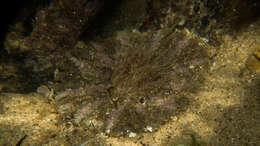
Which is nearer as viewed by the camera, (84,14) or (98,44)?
(84,14)

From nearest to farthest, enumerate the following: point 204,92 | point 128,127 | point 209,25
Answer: point 128,127, point 204,92, point 209,25

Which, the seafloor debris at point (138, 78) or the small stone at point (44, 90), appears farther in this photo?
the small stone at point (44, 90)

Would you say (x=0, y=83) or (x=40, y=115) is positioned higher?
(x=0, y=83)

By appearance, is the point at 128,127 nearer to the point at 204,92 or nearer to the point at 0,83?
the point at 204,92

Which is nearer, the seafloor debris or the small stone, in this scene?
the seafloor debris

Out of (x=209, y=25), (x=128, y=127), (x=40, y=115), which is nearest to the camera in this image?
(x=128, y=127)

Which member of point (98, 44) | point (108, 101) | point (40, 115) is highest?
point (98, 44)

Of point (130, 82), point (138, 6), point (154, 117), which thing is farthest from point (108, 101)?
point (138, 6)

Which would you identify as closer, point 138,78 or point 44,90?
point 138,78

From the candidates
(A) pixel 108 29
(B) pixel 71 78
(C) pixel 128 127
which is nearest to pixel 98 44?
→ (A) pixel 108 29

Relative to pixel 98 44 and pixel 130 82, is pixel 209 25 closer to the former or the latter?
pixel 130 82
